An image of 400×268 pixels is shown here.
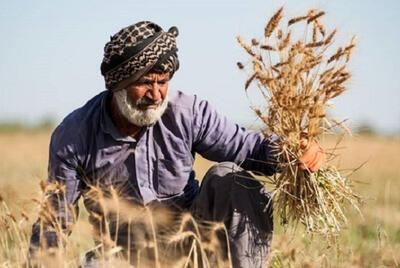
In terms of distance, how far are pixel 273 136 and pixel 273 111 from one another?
0.47 ft

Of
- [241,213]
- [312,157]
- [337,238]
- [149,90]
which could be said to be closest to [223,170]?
[241,213]

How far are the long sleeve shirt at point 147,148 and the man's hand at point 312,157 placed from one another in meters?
0.36

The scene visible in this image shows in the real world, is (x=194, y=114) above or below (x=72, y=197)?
above

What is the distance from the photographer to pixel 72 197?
3.88 metres

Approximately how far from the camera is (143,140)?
400cm

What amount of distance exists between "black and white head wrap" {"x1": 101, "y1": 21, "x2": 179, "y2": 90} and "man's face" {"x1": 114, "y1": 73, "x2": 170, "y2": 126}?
0.12ft

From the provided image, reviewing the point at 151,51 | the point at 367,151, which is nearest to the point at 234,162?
the point at 151,51

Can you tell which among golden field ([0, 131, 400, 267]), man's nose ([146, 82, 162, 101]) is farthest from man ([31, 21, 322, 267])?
golden field ([0, 131, 400, 267])

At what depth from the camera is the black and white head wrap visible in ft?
12.8

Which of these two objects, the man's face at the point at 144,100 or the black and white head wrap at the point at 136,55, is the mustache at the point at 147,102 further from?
the black and white head wrap at the point at 136,55

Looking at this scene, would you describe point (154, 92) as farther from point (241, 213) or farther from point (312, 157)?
point (312, 157)

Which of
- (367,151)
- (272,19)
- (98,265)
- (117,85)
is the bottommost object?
(367,151)

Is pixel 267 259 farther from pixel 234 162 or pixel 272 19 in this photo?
pixel 272 19

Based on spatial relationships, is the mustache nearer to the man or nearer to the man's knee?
the man
